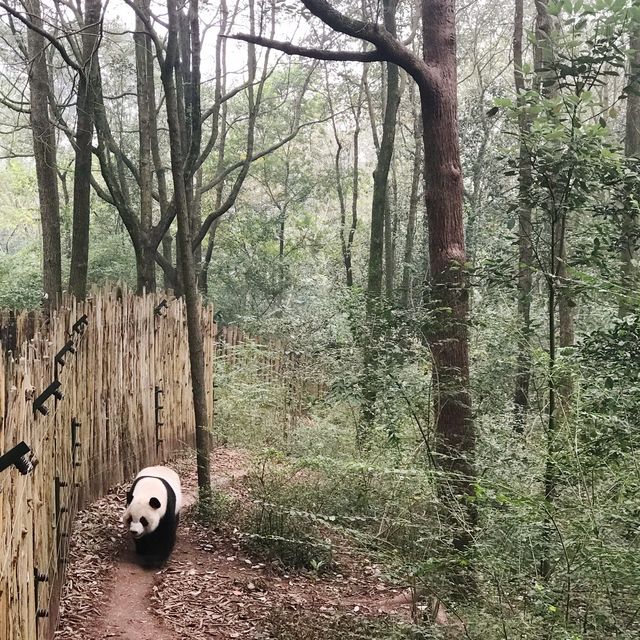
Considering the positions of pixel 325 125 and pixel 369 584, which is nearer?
pixel 369 584

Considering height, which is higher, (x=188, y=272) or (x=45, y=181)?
(x=45, y=181)

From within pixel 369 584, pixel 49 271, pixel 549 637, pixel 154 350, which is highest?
pixel 49 271

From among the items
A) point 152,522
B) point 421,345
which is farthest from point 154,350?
point 421,345

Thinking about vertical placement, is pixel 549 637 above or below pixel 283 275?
below

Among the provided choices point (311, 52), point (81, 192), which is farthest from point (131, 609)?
point (81, 192)

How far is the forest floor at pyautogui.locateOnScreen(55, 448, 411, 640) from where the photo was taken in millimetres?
4012

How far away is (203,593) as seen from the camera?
468cm

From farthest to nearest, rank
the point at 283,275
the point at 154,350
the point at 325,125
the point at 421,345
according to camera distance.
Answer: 1. the point at 325,125
2. the point at 283,275
3. the point at 154,350
4. the point at 421,345

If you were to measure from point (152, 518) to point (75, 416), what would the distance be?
999 mm

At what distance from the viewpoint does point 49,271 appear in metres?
8.07

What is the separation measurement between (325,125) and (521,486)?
2155 centimetres

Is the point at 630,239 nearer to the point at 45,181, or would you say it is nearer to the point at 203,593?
the point at 203,593

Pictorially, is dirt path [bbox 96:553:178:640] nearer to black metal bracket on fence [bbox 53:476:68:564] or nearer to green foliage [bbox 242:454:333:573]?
black metal bracket on fence [bbox 53:476:68:564]

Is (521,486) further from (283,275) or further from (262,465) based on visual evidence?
(283,275)
